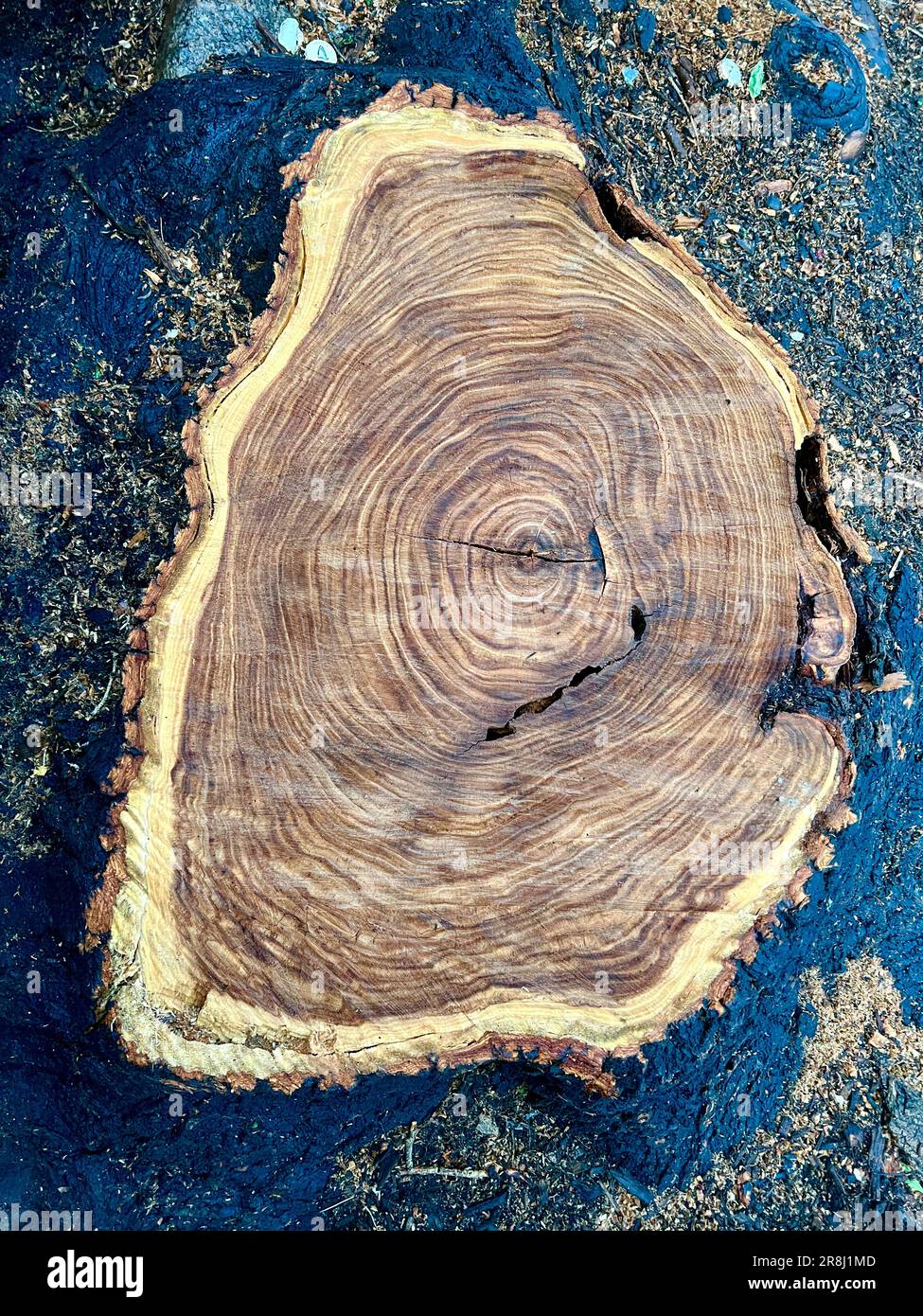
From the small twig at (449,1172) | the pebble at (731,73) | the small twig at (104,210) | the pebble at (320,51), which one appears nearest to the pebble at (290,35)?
the pebble at (320,51)

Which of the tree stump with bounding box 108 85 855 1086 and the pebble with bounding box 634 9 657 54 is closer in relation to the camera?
the tree stump with bounding box 108 85 855 1086

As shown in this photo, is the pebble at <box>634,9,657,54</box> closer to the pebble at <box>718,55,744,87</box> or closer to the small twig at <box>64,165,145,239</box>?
the pebble at <box>718,55,744,87</box>

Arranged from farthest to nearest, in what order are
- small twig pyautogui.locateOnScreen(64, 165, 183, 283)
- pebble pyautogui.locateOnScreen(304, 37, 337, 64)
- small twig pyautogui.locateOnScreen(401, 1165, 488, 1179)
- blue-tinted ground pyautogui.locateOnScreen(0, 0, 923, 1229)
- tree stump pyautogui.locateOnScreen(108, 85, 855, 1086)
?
pebble pyautogui.locateOnScreen(304, 37, 337, 64), small twig pyautogui.locateOnScreen(401, 1165, 488, 1179), small twig pyautogui.locateOnScreen(64, 165, 183, 283), blue-tinted ground pyautogui.locateOnScreen(0, 0, 923, 1229), tree stump pyautogui.locateOnScreen(108, 85, 855, 1086)

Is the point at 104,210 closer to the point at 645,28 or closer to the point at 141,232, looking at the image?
the point at 141,232

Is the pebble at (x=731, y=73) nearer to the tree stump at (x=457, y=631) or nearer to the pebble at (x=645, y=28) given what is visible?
the pebble at (x=645, y=28)

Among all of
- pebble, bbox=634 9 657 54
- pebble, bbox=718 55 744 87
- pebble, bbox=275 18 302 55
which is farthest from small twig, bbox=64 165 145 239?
pebble, bbox=718 55 744 87
